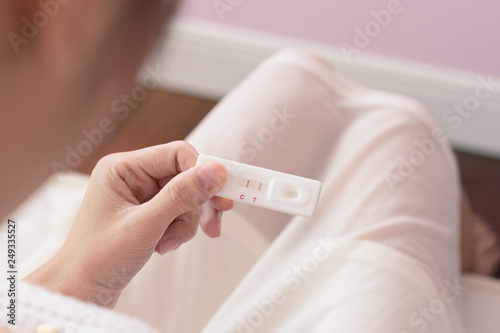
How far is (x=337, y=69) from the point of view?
123 cm

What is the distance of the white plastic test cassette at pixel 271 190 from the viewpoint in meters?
0.37

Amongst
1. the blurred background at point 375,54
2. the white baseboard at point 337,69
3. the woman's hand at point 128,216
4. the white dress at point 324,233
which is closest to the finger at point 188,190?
the woman's hand at point 128,216

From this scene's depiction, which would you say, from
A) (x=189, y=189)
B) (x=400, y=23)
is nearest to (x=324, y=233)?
(x=189, y=189)

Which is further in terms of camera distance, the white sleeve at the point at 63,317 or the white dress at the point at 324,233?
the white dress at the point at 324,233

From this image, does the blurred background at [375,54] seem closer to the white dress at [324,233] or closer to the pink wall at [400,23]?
the pink wall at [400,23]

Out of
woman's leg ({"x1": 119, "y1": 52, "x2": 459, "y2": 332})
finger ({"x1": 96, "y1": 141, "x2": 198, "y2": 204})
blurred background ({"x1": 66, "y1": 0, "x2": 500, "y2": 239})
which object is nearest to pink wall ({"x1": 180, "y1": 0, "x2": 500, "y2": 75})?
blurred background ({"x1": 66, "y1": 0, "x2": 500, "y2": 239})

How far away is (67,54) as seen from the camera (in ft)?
0.77

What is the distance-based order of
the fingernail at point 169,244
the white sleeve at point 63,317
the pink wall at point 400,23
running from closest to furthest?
the white sleeve at point 63,317 → the fingernail at point 169,244 → the pink wall at point 400,23

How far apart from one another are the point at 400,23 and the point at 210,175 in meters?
0.86

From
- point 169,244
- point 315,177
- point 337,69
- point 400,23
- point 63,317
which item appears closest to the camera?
point 63,317

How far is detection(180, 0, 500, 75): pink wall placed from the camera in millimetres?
1090

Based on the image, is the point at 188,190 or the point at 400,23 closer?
the point at 188,190

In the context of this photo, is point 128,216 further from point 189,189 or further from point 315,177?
point 315,177

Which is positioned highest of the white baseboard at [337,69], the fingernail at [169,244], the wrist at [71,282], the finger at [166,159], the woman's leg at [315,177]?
the white baseboard at [337,69]
